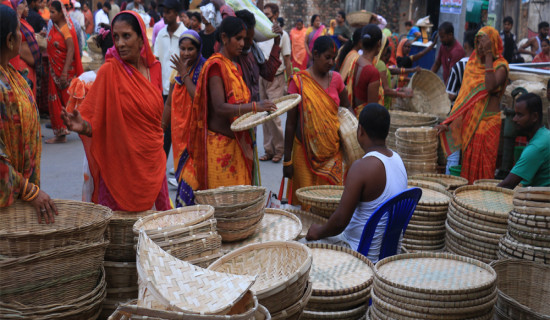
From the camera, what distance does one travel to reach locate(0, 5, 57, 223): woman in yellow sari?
2.38m

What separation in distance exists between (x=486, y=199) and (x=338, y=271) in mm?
1561

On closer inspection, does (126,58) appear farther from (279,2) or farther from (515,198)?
(279,2)

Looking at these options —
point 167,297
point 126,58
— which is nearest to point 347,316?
point 167,297

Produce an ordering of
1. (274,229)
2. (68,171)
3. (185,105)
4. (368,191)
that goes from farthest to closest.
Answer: (68,171) → (185,105) → (368,191) → (274,229)

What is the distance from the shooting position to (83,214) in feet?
8.27

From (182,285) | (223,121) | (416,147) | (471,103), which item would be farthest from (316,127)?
(182,285)

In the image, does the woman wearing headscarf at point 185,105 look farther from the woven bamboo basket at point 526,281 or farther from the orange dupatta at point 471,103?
the orange dupatta at point 471,103

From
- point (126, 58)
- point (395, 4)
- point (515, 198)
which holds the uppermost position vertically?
point (395, 4)

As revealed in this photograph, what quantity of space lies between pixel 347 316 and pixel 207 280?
787 millimetres

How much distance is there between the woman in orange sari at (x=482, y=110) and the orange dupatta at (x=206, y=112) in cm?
231

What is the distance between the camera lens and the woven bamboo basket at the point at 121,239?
244 centimetres

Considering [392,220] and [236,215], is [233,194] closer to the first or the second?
[236,215]

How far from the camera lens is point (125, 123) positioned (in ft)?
11.9

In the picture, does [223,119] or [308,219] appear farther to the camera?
[223,119]
